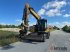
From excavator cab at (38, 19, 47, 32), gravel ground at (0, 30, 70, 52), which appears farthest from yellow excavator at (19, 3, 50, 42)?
gravel ground at (0, 30, 70, 52)

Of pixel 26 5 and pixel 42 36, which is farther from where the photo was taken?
pixel 26 5

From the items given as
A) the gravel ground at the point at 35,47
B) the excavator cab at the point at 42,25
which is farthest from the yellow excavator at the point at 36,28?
the gravel ground at the point at 35,47

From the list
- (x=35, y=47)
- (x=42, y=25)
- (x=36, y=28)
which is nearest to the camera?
(x=35, y=47)

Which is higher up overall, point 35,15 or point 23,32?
point 35,15

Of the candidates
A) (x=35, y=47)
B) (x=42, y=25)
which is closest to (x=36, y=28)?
(x=42, y=25)

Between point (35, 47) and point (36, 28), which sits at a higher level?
point (36, 28)

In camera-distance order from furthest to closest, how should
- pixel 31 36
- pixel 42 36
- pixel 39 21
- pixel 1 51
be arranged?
pixel 39 21, pixel 31 36, pixel 42 36, pixel 1 51

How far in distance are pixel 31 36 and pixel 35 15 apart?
425 cm

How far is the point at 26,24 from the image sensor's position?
1102 inches

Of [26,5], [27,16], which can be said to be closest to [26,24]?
[27,16]

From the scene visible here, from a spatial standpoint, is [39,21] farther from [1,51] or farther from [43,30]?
[1,51]

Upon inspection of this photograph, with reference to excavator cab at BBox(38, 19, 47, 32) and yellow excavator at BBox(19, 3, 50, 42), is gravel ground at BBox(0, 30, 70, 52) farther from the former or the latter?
excavator cab at BBox(38, 19, 47, 32)

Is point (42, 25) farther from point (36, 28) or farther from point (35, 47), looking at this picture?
point (35, 47)

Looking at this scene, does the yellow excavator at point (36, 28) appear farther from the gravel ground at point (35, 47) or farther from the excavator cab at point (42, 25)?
the gravel ground at point (35, 47)
